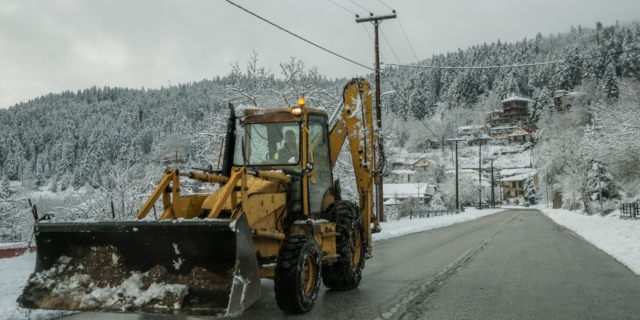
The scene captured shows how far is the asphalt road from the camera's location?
228 inches

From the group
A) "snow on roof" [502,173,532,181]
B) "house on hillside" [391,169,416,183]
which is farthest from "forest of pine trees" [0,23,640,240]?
"snow on roof" [502,173,532,181]

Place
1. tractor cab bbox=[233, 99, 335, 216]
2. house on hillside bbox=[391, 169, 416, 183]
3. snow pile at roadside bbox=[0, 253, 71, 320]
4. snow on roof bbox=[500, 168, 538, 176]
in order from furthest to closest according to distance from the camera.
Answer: snow on roof bbox=[500, 168, 538, 176]
house on hillside bbox=[391, 169, 416, 183]
tractor cab bbox=[233, 99, 335, 216]
snow pile at roadside bbox=[0, 253, 71, 320]

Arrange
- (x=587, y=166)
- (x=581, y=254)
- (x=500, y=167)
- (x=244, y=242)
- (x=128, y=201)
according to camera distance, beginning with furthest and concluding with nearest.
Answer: (x=500, y=167), (x=587, y=166), (x=128, y=201), (x=581, y=254), (x=244, y=242)

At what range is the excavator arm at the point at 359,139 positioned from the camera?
8695 mm

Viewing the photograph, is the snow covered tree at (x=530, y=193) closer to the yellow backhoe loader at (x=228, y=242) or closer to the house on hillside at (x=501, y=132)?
the house on hillside at (x=501, y=132)

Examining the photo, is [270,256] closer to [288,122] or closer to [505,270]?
[288,122]

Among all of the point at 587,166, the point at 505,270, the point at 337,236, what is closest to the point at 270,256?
the point at 337,236

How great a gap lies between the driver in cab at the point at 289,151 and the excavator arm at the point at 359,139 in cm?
174

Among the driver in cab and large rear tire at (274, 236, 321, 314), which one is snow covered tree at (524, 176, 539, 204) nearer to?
the driver in cab

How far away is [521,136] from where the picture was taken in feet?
459

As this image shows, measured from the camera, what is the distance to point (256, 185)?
585 cm

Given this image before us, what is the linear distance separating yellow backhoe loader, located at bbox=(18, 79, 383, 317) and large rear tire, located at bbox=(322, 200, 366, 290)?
2 cm

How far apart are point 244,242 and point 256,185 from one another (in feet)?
3.94

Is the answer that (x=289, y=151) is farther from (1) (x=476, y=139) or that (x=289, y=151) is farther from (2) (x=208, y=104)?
(1) (x=476, y=139)
